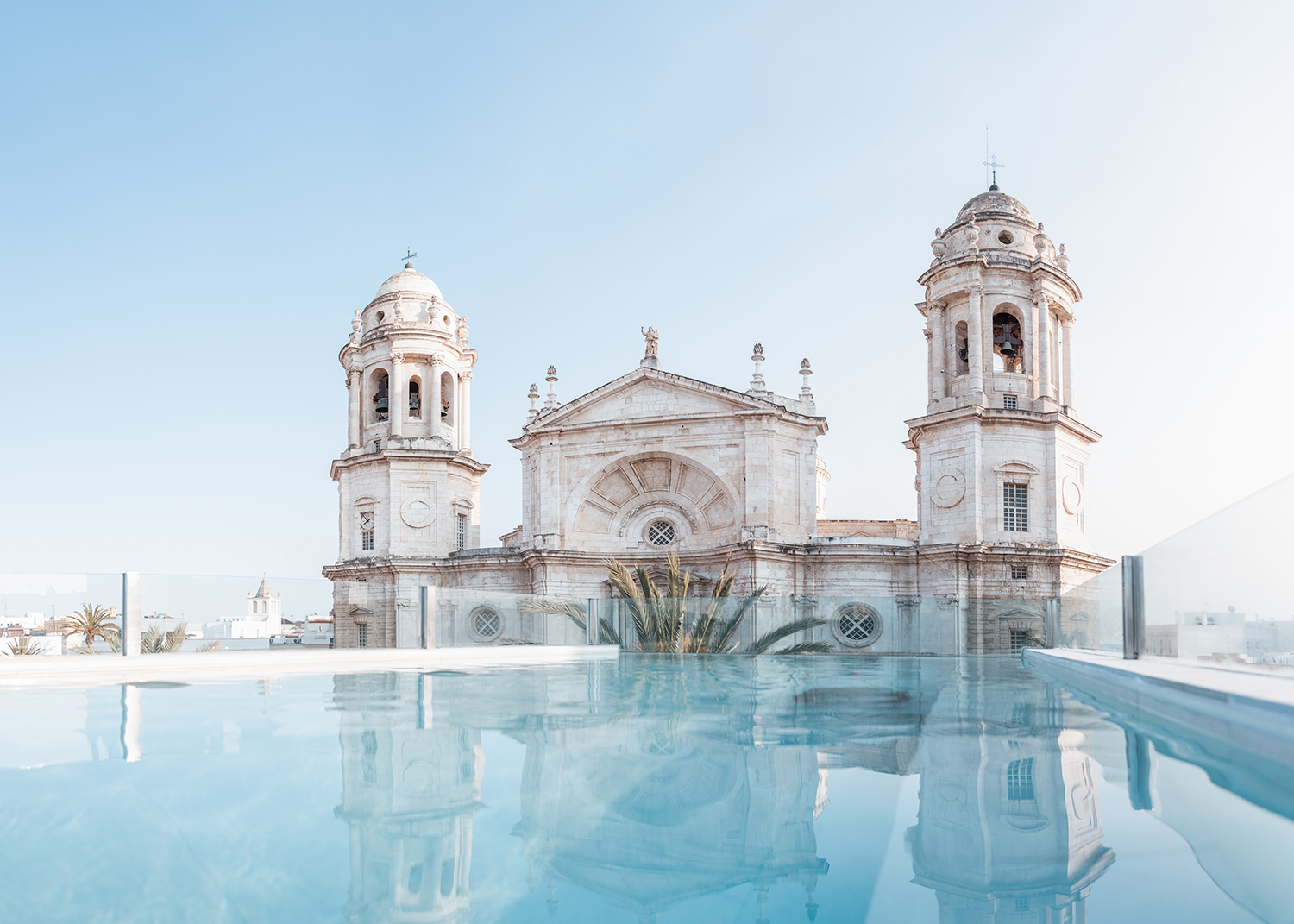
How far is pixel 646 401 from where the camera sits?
33906 millimetres

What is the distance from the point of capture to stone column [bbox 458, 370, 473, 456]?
39.1 m

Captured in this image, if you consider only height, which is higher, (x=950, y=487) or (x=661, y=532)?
(x=950, y=487)

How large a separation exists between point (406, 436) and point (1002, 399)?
21.6 metres

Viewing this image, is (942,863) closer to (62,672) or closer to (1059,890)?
(1059,890)

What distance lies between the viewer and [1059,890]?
319 centimetres

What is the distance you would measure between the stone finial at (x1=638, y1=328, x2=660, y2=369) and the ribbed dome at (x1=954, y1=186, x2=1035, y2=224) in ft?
36.6

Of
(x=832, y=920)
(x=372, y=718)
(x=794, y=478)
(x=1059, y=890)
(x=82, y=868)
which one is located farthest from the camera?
(x=794, y=478)

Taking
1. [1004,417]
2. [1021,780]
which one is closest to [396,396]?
[1004,417]

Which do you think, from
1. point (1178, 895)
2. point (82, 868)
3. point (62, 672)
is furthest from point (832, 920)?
point (62, 672)

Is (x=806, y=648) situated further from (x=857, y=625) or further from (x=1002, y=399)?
(x=1002, y=399)

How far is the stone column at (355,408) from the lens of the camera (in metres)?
38.8

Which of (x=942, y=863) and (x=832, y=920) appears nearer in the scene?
(x=832, y=920)

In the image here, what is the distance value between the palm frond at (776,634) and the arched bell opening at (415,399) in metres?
20.1

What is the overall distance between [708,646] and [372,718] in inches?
593
